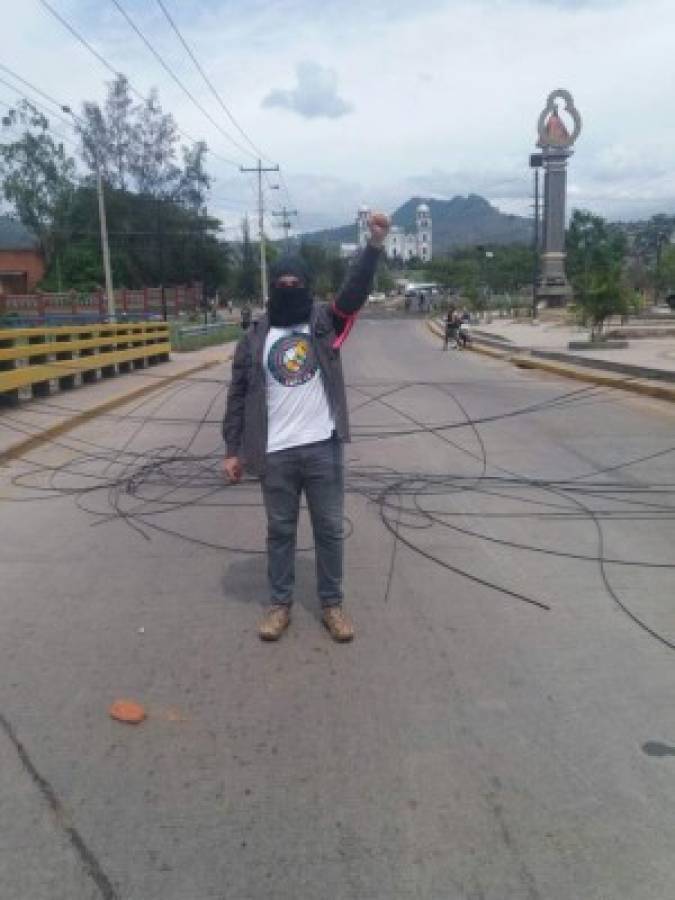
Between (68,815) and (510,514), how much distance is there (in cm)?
464

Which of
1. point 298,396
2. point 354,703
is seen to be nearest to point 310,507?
point 298,396

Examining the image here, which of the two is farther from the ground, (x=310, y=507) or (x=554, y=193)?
(x=554, y=193)

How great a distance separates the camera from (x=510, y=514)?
7.02 meters

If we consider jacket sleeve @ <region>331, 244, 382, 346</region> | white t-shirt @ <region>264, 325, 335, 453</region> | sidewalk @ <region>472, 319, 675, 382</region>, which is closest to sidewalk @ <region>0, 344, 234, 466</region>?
white t-shirt @ <region>264, 325, 335, 453</region>

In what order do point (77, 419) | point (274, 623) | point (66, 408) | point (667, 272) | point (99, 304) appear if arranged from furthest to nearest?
1. point (667, 272)
2. point (99, 304)
3. point (66, 408)
4. point (77, 419)
5. point (274, 623)

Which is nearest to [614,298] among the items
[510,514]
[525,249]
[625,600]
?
[510,514]

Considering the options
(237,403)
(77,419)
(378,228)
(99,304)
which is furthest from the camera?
(99,304)

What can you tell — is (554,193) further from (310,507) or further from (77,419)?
(310,507)

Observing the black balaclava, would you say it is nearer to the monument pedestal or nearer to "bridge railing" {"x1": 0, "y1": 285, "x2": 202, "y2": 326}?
"bridge railing" {"x1": 0, "y1": 285, "x2": 202, "y2": 326}

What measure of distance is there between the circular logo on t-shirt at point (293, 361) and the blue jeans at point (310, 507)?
0.33m

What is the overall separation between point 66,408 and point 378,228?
9899 mm

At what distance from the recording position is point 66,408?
13.3 metres

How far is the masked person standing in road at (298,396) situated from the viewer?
4395 millimetres

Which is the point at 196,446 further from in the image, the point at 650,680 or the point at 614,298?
the point at 614,298
